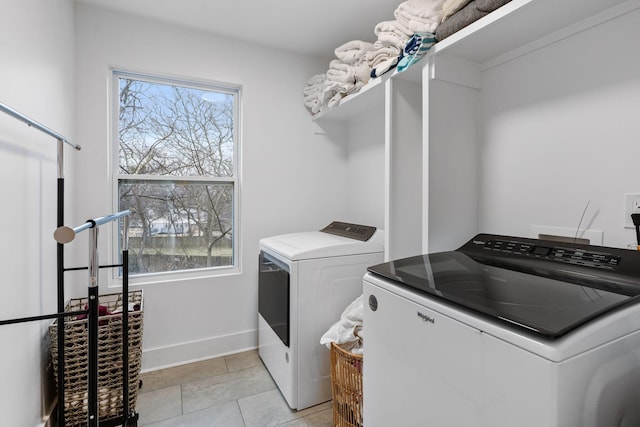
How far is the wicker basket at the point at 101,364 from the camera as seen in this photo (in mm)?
1499

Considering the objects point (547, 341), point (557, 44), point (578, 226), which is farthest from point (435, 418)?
point (557, 44)

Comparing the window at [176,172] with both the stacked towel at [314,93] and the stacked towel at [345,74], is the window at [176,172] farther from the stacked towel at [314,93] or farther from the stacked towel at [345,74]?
the stacked towel at [345,74]

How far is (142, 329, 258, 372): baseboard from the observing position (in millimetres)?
2172

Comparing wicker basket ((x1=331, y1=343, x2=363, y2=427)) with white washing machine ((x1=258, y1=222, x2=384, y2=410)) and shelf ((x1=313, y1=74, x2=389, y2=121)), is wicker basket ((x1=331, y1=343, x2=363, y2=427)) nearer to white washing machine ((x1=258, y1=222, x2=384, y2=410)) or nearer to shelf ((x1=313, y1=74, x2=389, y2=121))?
white washing machine ((x1=258, y1=222, x2=384, y2=410))

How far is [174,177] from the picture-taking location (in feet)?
7.38

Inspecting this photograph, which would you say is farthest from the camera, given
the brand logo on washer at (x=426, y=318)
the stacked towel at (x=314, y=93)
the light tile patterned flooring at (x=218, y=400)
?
the stacked towel at (x=314, y=93)

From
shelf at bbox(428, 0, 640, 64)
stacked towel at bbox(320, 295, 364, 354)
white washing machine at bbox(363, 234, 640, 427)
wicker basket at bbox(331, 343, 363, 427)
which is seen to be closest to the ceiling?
shelf at bbox(428, 0, 640, 64)

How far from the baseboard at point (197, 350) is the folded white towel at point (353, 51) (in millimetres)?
Result: 2123

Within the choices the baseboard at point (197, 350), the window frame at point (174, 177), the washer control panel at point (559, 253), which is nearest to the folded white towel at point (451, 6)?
the washer control panel at point (559, 253)

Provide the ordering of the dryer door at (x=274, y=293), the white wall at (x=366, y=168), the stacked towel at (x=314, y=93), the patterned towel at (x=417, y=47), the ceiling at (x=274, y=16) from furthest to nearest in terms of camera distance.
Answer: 1. the stacked towel at (x=314, y=93)
2. the white wall at (x=366, y=168)
3. the ceiling at (x=274, y=16)
4. the dryer door at (x=274, y=293)
5. the patterned towel at (x=417, y=47)

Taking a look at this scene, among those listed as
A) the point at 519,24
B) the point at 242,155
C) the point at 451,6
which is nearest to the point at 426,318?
the point at 519,24

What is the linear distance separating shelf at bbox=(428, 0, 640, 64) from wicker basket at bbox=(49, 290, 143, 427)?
2059 mm

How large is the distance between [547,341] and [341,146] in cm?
229

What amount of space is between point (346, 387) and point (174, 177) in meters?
1.78
